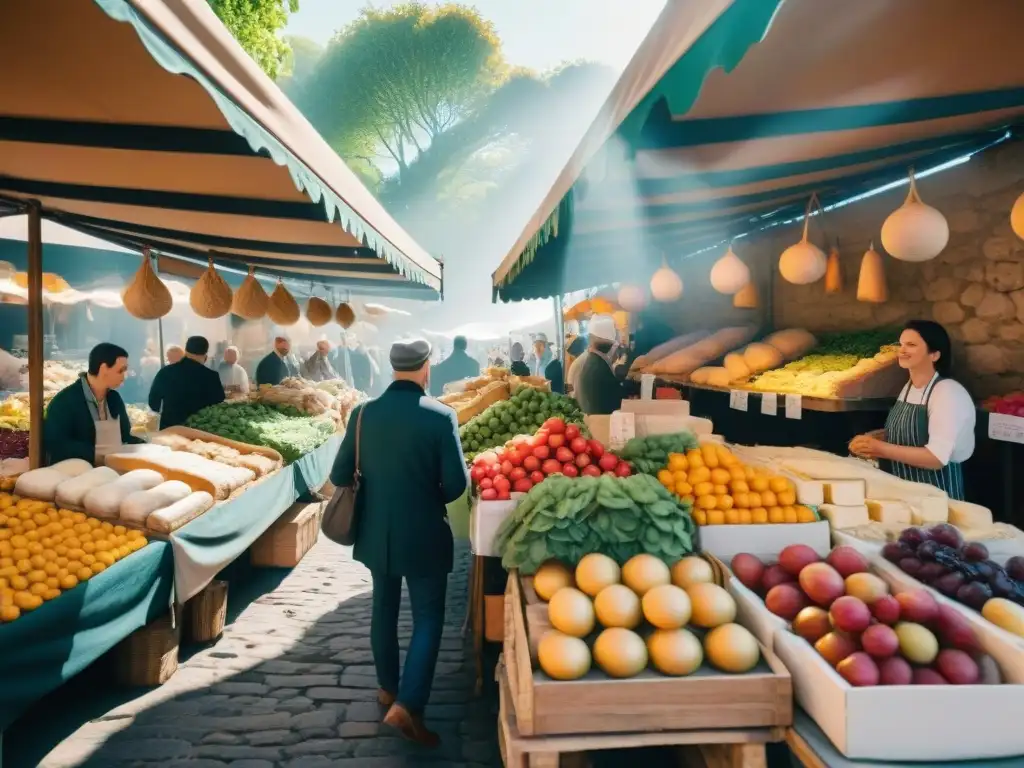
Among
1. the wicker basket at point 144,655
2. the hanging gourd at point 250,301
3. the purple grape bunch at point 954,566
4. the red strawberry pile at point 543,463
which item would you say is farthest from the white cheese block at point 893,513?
the hanging gourd at point 250,301

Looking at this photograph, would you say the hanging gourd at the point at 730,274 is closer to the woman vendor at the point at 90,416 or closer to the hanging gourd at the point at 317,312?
the woman vendor at the point at 90,416

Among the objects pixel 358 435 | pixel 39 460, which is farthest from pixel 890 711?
pixel 39 460

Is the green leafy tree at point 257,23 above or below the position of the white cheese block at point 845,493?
above

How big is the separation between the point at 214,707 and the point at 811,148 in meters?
4.48

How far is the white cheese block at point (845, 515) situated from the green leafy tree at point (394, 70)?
38.9 metres

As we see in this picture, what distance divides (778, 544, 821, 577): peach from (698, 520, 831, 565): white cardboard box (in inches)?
9.6

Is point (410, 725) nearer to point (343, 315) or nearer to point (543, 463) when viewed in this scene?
point (543, 463)

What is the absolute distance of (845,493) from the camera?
3.11 metres

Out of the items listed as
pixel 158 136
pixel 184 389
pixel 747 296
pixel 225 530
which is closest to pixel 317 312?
pixel 184 389

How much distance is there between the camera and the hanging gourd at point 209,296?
6129 millimetres

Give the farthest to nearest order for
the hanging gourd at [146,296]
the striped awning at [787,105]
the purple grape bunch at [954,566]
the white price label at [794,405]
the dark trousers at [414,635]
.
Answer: the hanging gourd at [146,296], the white price label at [794,405], the dark trousers at [414,635], the purple grape bunch at [954,566], the striped awning at [787,105]

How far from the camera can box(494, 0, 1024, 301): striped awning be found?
192 centimetres

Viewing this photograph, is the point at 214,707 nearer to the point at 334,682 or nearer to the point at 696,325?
the point at 334,682

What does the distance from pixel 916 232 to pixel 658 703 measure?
297 centimetres
